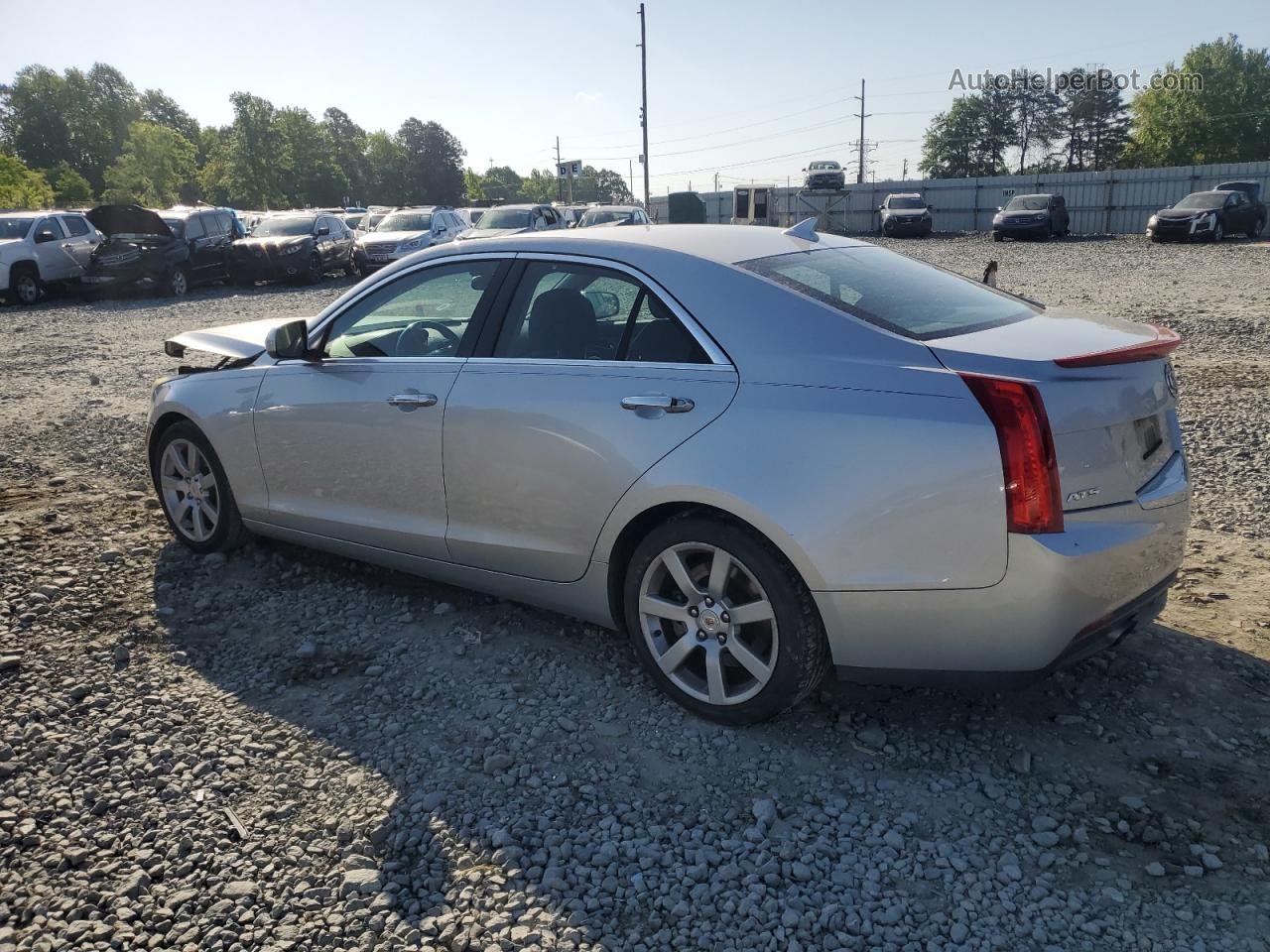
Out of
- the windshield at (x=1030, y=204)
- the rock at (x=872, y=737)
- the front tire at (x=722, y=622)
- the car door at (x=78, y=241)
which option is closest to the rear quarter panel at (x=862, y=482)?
the front tire at (x=722, y=622)

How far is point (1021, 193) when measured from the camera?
1598 inches

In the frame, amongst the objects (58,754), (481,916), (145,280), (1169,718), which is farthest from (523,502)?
(145,280)

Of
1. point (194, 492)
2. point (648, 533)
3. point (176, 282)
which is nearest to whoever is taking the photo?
point (648, 533)

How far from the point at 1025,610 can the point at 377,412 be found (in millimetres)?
2657

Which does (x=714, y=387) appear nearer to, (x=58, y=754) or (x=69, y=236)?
(x=58, y=754)

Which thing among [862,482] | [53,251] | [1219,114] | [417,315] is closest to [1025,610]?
[862,482]

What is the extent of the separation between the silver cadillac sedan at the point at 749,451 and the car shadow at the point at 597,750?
0.28m

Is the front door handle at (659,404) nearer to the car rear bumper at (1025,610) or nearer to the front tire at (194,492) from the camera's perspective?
the car rear bumper at (1025,610)

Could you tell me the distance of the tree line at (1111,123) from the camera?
6656 cm

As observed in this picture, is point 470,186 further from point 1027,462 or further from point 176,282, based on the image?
point 1027,462

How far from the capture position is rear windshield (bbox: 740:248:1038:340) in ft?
10.7

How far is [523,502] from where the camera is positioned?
3.70m

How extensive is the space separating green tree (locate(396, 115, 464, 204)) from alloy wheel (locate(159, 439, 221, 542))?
114 meters

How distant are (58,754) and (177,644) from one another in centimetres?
86
